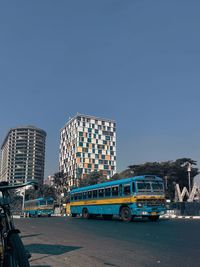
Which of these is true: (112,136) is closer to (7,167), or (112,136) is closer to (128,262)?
(7,167)

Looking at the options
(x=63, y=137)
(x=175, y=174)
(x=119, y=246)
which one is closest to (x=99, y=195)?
(x=119, y=246)

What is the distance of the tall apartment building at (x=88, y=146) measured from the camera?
15162cm

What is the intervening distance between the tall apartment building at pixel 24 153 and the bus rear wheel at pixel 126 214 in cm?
14496

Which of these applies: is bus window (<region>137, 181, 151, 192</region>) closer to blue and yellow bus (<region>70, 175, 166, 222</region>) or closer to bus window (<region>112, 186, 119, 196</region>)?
blue and yellow bus (<region>70, 175, 166, 222</region>)

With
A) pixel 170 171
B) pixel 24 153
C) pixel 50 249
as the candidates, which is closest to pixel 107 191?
pixel 50 249

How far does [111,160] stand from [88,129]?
19.1 metres

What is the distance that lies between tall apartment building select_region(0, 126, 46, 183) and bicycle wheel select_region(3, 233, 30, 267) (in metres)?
163

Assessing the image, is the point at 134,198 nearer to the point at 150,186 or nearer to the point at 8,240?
the point at 150,186

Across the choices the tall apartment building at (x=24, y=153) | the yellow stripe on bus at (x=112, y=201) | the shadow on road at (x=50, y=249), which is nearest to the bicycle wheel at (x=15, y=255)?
the shadow on road at (x=50, y=249)

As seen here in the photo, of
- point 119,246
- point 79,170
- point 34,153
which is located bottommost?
point 119,246

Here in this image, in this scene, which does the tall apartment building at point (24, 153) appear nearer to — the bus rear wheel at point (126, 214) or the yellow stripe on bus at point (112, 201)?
the yellow stripe on bus at point (112, 201)

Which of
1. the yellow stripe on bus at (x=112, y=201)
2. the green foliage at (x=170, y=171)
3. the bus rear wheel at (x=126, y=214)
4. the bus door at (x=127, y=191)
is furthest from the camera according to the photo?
the green foliage at (x=170, y=171)

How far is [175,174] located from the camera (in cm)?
8544

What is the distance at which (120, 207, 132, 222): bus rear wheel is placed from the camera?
2277cm
